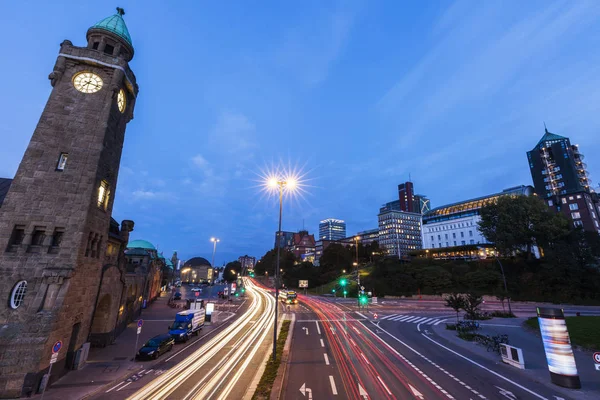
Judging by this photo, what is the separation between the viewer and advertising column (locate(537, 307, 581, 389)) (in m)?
14.9

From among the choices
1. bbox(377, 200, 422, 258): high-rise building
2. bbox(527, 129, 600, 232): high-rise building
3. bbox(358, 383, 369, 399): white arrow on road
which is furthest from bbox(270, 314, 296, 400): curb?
bbox(377, 200, 422, 258): high-rise building

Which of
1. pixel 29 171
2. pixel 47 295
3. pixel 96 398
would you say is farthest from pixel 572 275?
pixel 29 171

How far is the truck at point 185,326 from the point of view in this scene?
26.4 metres

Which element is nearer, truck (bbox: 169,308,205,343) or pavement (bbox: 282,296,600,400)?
pavement (bbox: 282,296,600,400)

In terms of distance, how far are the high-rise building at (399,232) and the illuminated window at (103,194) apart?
15357 cm

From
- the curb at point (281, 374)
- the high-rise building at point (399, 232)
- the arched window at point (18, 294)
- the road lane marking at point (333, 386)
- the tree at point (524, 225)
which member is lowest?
the road lane marking at point (333, 386)

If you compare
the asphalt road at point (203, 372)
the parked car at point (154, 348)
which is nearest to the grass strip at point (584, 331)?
the asphalt road at point (203, 372)

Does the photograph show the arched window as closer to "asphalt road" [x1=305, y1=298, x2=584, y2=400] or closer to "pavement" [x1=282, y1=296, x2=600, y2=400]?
"pavement" [x1=282, y1=296, x2=600, y2=400]

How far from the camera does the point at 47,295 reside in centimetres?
1733

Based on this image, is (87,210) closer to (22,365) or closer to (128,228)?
(22,365)

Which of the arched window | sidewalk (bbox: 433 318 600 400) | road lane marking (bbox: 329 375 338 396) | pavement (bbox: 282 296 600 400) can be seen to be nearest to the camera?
road lane marking (bbox: 329 375 338 396)

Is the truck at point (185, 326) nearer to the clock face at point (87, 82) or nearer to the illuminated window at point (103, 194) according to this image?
the illuminated window at point (103, 194)

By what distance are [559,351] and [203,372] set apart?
21967 millimetres

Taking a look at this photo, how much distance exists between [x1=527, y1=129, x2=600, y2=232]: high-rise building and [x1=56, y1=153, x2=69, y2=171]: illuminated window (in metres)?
129
